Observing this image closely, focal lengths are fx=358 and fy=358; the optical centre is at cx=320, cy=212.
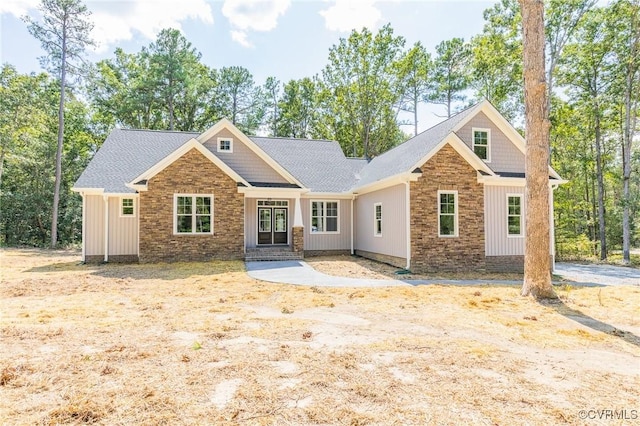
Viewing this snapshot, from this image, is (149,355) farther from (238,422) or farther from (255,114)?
(255,114)

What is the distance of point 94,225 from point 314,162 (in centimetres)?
1057

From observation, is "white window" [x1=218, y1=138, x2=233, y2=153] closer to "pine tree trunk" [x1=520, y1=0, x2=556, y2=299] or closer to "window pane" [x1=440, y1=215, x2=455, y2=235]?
"window pane" [x1=440, y1=215, x2=455, y2=235]

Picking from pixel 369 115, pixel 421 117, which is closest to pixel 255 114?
pixel 369 115

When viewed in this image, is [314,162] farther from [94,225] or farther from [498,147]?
[94,225]

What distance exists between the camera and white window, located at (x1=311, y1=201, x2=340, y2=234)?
1691 centimetres

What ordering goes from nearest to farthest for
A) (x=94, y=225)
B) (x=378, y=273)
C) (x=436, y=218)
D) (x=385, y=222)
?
(x=378, y=273) → (x=436, y=218) → (x=385, y=222) → (x=94, y=225)

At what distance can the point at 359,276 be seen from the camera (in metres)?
11.3

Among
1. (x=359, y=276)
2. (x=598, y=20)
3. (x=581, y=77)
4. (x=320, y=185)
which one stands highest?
(x=598, y=20)

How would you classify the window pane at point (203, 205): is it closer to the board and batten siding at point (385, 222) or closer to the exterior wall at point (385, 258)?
the board and batten siding at point (385, 222)

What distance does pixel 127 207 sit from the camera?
48.1 feet

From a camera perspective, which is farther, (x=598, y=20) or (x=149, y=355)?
Answer: (x=598, y=20)

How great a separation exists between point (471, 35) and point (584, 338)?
29129mm

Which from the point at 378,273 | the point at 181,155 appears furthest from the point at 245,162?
the point at 378,273

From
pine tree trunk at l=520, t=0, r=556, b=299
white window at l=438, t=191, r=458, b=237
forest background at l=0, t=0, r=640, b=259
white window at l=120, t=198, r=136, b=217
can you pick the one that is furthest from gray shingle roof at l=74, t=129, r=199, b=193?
pine tree trunk at l=520, t=0, r=556, b=299
